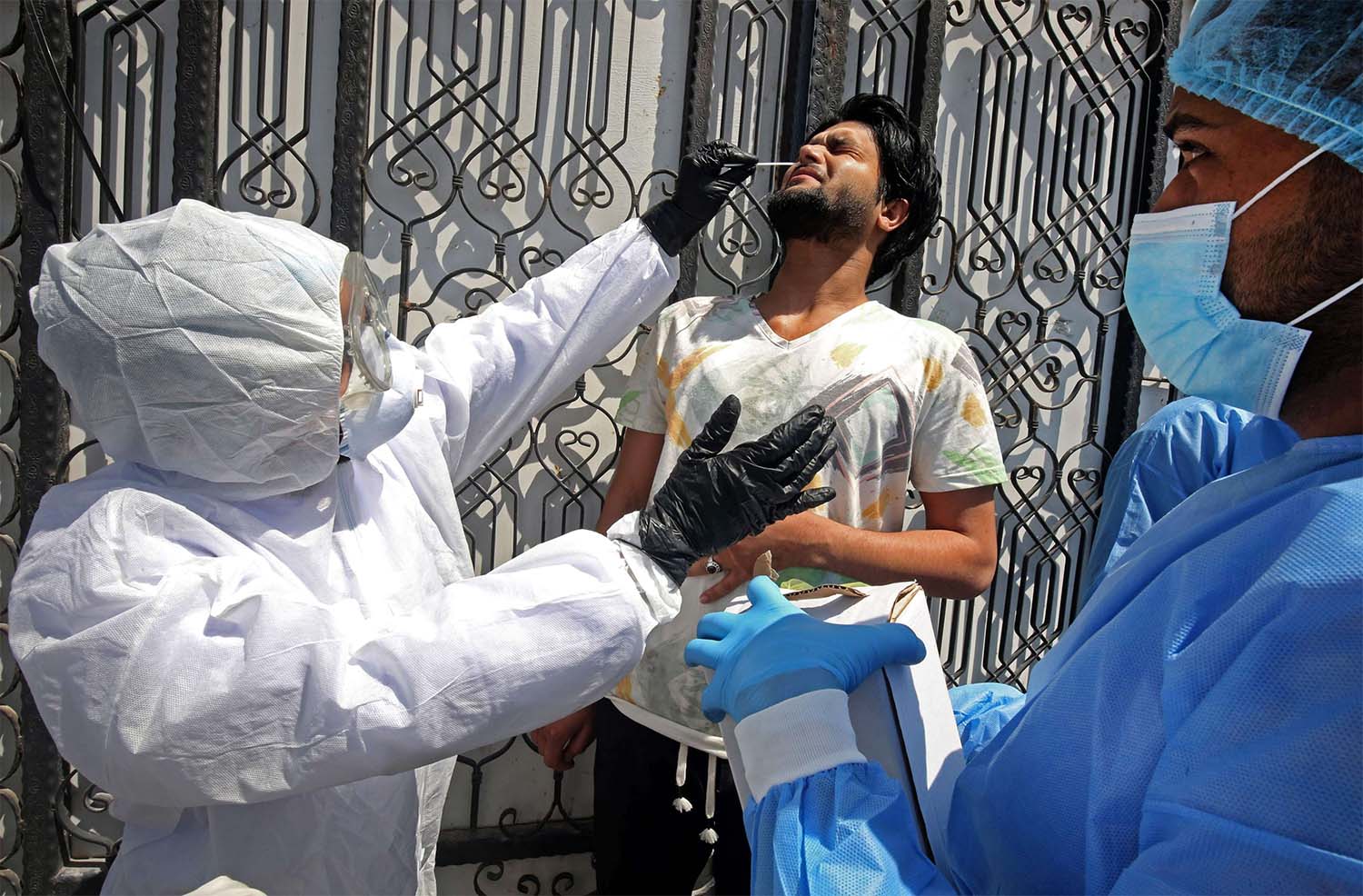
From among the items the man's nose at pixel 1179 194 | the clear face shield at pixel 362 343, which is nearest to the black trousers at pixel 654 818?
the clear face shield at pixel 362 343

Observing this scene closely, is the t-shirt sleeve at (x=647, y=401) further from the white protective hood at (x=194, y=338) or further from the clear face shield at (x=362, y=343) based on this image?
the white protective hood at (x=194, y=338)

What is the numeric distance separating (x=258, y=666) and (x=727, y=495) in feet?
2.33

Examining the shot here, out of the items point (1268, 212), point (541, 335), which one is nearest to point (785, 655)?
point (1268, 212)

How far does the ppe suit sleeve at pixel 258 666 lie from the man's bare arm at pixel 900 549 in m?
0.70

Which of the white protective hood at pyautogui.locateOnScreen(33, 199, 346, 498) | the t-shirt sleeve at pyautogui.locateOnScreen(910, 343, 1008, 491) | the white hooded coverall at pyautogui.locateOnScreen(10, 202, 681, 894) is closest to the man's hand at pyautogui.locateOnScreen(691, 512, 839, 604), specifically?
the t-shirt sleeve at pyautogui.locateOnScreen(910, 343, 1008, 491)

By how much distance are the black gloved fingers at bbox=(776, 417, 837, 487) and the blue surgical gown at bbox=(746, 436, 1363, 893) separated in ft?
1.51

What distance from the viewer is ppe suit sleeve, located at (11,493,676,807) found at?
3.86ft

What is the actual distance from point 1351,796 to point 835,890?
0.49 metres

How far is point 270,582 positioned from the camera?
1.31 m

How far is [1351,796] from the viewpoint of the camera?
739mm

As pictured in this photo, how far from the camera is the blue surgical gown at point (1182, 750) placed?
29.9 inches

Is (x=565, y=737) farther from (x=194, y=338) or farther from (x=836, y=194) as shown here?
(x=836, y=194)

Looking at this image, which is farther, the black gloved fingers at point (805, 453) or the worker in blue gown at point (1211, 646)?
the black gloved fingers at point (805, 453)

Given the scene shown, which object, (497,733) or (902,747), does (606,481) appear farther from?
(902,747)
